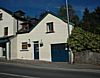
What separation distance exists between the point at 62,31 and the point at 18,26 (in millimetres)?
10026

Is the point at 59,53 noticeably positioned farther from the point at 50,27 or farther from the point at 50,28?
the point at 50,27

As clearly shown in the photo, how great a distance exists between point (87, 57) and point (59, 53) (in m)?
4.45

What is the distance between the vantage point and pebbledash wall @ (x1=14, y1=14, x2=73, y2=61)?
3116cm

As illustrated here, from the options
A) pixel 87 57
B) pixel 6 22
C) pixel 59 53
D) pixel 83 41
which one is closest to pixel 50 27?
pixel 59 53

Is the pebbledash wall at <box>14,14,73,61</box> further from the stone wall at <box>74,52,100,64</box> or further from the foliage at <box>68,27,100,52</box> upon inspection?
the stone wall at <box>74,52,100,64</box>

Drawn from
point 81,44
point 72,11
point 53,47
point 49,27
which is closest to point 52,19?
point 49,27

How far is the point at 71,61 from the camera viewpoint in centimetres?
2930

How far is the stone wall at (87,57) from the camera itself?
2735cm

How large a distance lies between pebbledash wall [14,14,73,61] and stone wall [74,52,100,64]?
269 cm

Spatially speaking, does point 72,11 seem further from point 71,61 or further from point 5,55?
point 71,61

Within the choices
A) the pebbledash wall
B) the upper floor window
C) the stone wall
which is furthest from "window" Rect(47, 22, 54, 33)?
the stone wall

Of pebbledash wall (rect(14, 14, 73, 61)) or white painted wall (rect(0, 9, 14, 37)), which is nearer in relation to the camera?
pebbledash wall (rect(14, 14, 73, 61))

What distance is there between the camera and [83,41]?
2881 cm

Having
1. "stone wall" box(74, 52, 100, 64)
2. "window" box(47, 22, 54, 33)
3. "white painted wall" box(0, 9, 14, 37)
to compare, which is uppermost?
"white painted wall" box(0, 9, 14, 37)
